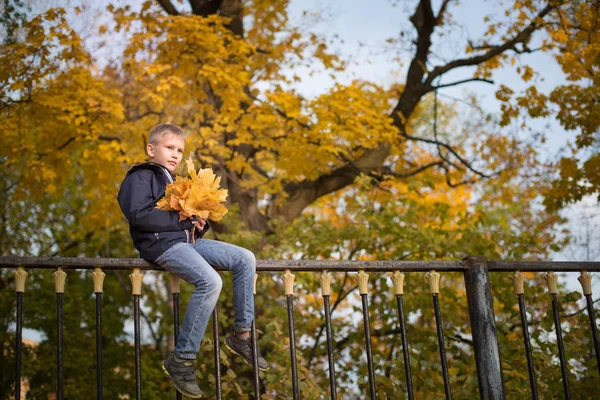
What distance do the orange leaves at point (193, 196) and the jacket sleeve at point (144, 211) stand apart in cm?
4

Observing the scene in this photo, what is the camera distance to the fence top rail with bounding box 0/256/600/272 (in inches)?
127

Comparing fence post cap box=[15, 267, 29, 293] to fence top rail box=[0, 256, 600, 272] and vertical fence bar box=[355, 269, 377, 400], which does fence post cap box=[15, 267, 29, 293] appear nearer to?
fence top rail box=[0, 256, 600, 272]

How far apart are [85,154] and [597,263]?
706 cm

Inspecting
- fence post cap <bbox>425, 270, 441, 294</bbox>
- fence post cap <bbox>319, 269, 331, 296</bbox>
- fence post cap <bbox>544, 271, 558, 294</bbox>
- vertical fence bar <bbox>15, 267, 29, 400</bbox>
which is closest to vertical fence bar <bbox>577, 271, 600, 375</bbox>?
fence post cap <bbox>544, 271, 558, 294</bbox>

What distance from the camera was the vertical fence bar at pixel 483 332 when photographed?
12.1ft

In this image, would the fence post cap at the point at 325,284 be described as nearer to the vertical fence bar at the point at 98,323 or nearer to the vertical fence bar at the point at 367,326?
the vertical fence bar at the point at 367,326

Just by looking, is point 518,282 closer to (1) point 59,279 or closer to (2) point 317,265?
(2) point 317,265

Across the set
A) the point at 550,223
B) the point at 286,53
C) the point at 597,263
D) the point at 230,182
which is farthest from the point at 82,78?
the point at 550,223

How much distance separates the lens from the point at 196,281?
3277mm

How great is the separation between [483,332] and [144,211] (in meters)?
1.99

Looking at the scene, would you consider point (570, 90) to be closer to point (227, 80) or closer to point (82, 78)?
point (227, 80)

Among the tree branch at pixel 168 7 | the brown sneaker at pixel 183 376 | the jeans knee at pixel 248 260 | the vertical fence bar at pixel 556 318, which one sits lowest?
the brown sneaker at pixel 183 376

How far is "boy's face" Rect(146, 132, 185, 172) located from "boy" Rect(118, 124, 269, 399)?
0.32ft

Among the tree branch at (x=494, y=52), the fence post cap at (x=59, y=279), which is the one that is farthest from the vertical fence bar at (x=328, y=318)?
the tree branch at (x=494, y=52)
